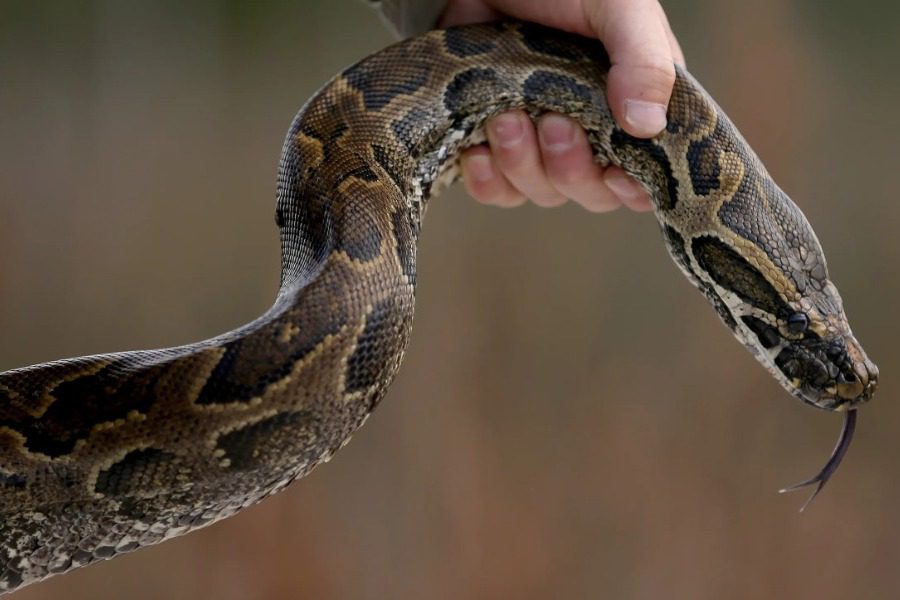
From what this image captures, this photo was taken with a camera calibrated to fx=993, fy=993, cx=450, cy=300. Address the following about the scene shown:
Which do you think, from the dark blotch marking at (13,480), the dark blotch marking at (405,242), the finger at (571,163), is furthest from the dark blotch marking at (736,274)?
the dark blotch marking at (13,480)

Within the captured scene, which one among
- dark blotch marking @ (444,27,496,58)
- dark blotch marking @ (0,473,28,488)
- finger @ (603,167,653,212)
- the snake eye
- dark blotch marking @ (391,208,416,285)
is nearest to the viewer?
dark blotch marking @ (0,473,28,488)

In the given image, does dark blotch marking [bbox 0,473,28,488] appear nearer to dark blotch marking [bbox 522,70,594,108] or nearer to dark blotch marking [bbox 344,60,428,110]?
dark blotch marking [bbox 344,60,428,110]

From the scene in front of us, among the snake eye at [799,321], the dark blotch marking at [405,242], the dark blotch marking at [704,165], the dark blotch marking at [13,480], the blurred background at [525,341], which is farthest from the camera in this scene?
the blurred background at [525,341]

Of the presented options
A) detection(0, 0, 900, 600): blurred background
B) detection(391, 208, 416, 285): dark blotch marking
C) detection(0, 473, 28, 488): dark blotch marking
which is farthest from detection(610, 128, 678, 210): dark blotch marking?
detection(0, 0, 900, 600): blurred background

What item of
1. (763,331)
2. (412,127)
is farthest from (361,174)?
(763,331)

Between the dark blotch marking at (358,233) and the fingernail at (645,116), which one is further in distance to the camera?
the fingernail at (645,116)

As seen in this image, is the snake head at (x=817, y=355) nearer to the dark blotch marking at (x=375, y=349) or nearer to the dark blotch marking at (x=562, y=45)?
the dark blotch marking at (x=562, y=45)

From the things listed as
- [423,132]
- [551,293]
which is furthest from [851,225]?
[423,132]
